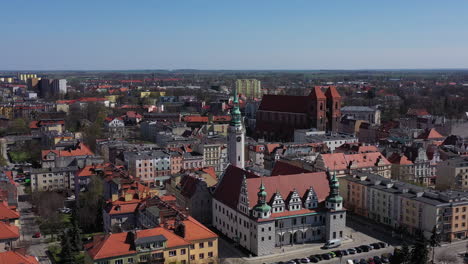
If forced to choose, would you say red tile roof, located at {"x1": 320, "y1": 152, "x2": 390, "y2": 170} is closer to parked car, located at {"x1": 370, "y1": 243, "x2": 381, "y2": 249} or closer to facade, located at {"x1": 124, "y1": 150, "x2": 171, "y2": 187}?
parked car, located at {"x1": 370, "y1": 243, "x2": 381, "y2": 249}

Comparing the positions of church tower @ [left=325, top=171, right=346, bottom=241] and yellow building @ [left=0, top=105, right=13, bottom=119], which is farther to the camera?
yellow building @ [left=0, top=105, right=13, bottom=119]

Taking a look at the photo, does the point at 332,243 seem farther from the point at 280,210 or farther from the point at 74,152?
the point at 74,152

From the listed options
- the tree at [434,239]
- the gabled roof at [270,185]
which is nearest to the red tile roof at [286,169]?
the gabled roof at [270,185]

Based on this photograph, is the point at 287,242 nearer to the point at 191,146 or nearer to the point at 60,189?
the point at 60,189

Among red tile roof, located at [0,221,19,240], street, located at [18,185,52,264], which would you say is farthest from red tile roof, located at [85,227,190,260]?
street, located at [18,185,52,264]

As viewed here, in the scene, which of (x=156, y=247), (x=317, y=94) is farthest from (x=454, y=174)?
(x=156, y=247)
